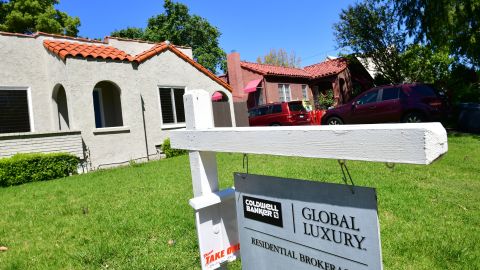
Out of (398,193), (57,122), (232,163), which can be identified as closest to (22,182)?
(57,122)

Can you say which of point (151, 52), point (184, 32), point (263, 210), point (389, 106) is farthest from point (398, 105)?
point (184, 32)

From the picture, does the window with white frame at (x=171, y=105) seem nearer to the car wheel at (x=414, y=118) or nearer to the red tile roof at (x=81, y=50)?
the red tile roof at (x=81, y=50)

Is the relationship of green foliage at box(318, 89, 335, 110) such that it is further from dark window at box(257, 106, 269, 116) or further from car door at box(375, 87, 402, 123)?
car door at box(375, 87, 402, 123)

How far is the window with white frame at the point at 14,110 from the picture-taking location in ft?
38.4

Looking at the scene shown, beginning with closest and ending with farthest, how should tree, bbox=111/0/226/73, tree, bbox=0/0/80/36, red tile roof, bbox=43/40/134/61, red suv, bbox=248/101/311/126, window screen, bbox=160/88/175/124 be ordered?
1. red tile roof, bbox=43/40/134/61
2. window screen, bbox=160/88/175/124
3. red suv, bbox=248/101/311/126
4. tree, bbox=0/0/80/36
5. tree, bbox=111/0/226/73

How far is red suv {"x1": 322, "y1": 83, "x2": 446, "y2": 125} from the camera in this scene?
13266 millimetres

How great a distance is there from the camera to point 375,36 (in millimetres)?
26828

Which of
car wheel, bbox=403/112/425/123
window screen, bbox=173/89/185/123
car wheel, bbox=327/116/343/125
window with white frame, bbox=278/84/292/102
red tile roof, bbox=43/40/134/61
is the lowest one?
car wheel, bbox=403/112/425/123

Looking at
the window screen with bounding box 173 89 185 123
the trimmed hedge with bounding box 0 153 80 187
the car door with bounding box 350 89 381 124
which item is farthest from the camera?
the window screen with bounding box 173 89 185 123

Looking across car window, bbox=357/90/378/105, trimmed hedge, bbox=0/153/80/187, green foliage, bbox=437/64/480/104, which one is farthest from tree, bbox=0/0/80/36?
green foliage, bbox=437/64/480/104

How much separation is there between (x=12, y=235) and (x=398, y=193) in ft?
17.0

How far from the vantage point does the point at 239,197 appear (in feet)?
6.15

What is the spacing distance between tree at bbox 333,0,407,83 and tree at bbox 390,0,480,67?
8674 mm

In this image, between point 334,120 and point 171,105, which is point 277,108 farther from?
point 171,105
